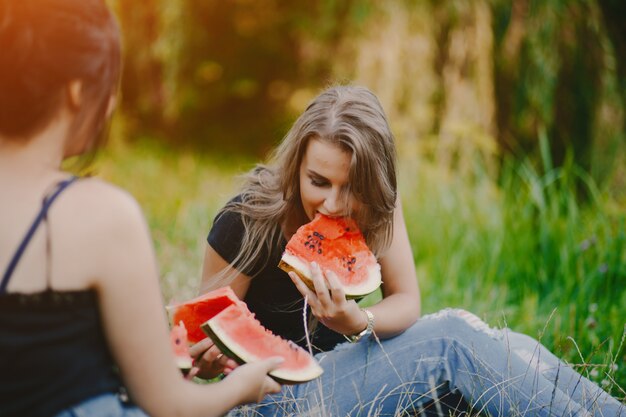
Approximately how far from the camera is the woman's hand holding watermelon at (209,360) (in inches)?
89.0

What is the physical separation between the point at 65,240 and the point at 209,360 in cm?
95

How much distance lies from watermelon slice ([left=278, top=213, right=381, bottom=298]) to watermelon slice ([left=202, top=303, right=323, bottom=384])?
11.4 inches

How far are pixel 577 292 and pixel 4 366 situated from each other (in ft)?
12.2

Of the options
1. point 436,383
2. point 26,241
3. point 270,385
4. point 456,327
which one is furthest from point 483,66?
point 26,241

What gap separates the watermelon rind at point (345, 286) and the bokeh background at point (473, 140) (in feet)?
2.94

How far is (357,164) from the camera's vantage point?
250 cm

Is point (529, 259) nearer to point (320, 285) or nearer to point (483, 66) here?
point (483, 66)

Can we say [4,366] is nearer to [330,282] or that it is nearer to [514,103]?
[330,282]

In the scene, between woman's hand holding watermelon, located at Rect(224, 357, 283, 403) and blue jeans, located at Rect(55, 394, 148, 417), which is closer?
blue jeans, located at Rect(55, 394, 148, 417)

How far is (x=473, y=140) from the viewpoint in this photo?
20.9ft

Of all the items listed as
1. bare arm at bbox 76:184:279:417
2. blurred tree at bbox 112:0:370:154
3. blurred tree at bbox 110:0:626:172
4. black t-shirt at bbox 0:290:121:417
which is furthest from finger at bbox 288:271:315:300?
blurred tree at bbox 112:0:370:154

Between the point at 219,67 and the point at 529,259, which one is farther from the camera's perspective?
the point at 219,67

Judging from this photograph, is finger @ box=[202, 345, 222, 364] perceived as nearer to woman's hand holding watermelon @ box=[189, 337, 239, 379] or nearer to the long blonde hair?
woman's hand holding watermelon @ box=[189, 337, 239, 379]

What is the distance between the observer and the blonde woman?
98.7 inches
